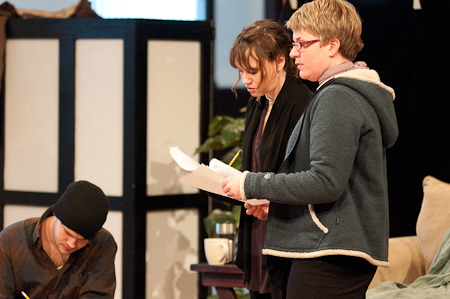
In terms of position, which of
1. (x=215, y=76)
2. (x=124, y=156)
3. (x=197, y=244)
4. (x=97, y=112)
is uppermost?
(x=215, y=76)

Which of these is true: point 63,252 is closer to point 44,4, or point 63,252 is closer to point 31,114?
point 31,114

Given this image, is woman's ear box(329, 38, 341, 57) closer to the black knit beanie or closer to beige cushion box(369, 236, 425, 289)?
the black knit beanie

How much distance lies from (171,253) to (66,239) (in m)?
1.66

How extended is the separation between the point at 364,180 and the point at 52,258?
104 cm

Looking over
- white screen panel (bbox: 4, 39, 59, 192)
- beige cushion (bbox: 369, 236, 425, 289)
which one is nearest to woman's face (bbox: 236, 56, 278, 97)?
beige cushion (bbox: 369, 236, 425, 289)

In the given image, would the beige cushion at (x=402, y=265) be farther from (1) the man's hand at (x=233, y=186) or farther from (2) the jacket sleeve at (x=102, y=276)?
(1) the man's hand at (x=233, y=186)

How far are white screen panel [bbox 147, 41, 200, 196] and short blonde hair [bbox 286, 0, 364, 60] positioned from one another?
202 centimetres

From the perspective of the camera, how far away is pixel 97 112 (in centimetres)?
315

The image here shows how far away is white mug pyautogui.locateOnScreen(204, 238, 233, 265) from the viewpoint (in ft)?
8.52

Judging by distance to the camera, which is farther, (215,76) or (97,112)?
(215,76)

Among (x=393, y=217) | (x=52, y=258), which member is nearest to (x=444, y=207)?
(x=393, y=217)

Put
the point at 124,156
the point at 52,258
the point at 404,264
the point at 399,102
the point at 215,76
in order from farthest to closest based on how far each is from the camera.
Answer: the point at 215,76 < the point at 124,156 < the point at 399,102 < the point at 404,264 < the point at 52,258

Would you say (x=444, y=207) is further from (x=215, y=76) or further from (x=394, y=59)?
(x=215, y=76)

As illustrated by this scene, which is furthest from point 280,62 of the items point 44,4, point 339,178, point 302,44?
point 44,4
